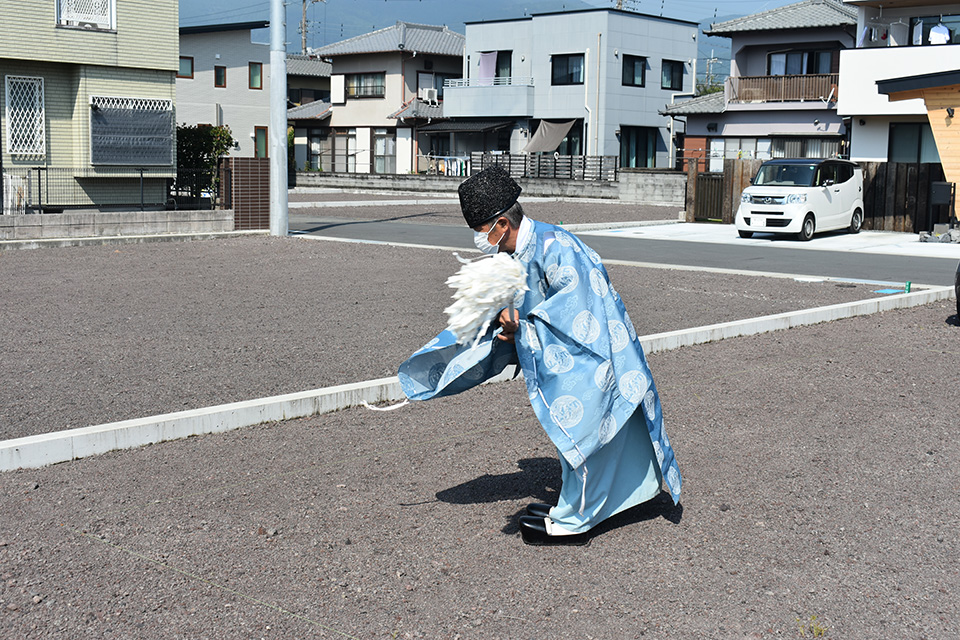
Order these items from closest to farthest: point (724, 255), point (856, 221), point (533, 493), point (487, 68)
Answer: point (533, 493), point (724, 255), point (856, 221), point (487, 68)

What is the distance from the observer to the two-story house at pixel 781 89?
120ft

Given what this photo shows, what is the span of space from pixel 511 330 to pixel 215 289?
877cm

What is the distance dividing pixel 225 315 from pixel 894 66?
22747 mm

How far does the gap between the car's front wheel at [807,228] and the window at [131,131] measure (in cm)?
1449

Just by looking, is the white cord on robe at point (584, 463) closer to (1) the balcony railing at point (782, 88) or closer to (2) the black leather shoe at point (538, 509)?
(2) the black leather shoe at point (538, 509)

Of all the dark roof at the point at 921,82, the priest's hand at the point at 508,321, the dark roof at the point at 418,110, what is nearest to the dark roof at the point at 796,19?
the dark roof at the point at 921,82

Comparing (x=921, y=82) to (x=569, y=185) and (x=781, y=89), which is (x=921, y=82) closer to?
(x=781, y=89)

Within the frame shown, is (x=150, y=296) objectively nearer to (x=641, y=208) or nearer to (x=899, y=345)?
(x=899, y=345)

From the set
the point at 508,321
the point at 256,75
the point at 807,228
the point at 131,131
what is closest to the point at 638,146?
the point at 256,75

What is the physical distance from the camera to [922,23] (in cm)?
2839

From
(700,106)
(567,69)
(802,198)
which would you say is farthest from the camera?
(567,69)

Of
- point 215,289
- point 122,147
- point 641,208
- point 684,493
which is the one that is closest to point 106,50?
point 122,147

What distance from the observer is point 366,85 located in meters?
52.2

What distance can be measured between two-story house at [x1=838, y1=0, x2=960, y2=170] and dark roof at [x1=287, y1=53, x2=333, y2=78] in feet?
116
